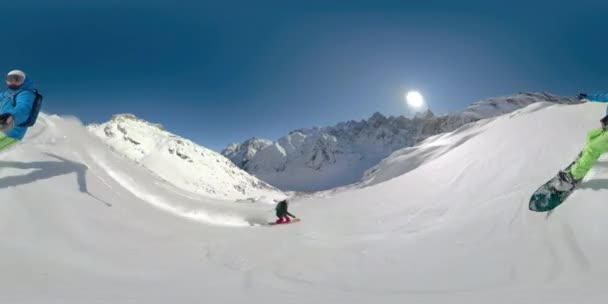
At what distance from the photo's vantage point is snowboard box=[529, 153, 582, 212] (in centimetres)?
688

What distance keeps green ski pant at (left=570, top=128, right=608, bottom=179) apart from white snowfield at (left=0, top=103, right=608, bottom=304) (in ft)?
0.84

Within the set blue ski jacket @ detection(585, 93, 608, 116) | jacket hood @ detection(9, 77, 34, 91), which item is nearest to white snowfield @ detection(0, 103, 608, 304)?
jacket hood @ detection(9, 77, 34, 91)

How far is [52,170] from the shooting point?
7.61 m

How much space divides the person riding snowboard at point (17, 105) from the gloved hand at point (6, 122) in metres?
0.10

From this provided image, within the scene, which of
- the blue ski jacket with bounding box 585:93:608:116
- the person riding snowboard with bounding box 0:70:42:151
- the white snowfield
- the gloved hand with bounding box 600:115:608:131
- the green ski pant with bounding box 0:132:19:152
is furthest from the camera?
the blue ski jacket with bounding box 585:93:608:116

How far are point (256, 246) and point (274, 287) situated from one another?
265 centimetres

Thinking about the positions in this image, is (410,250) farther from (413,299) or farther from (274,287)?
(274,287)

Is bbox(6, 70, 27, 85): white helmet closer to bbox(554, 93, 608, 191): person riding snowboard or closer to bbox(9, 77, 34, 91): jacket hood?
bbox(9, 77, 34, 91): jacket hood

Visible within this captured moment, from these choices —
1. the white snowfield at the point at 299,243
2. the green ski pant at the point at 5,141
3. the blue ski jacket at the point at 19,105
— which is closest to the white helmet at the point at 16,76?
the blue ski jacket at the point at 19,105

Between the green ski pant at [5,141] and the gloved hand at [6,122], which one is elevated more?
the gloved hand at [6,122]

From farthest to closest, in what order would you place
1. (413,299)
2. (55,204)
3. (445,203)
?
(445,203), (55,204), (413,299)

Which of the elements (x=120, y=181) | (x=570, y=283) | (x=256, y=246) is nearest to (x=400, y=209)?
(x=256, y=246)

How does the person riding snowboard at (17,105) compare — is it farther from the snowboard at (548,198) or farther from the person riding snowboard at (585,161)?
the person riding snowboard at (585,161)

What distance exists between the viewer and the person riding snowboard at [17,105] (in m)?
7.49
